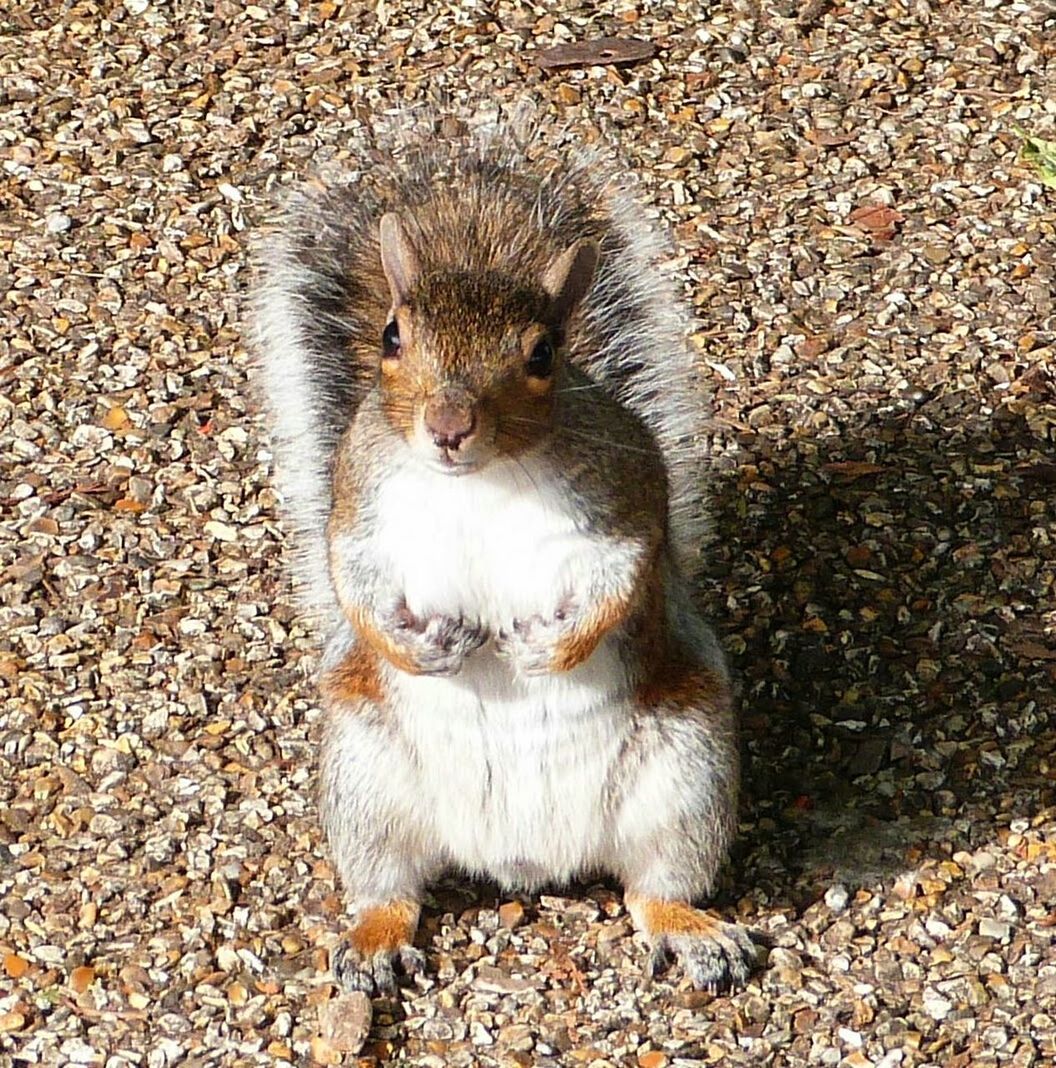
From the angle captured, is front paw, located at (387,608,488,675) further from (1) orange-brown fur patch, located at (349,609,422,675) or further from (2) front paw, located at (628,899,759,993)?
(2) front paw, located at (628,899,759,993)

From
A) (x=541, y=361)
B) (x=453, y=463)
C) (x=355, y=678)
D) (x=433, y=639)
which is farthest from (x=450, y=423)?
(x=355, y=678)

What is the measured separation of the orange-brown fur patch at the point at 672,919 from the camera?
3.78 meters

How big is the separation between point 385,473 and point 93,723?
1129mm

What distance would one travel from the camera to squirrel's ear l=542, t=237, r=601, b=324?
330 centimetres

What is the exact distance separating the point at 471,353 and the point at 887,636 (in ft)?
4.92

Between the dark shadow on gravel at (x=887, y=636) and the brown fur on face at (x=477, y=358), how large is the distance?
1120mm

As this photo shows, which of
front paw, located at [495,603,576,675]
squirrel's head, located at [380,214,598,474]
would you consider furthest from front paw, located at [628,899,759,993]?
squirrel's head, located at [380,214,598,474]

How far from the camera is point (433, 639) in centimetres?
341

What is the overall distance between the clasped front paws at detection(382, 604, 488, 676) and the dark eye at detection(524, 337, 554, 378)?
1.32 feet

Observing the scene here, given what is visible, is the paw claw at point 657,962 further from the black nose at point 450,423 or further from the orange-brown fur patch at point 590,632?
the black nose at point 450,423

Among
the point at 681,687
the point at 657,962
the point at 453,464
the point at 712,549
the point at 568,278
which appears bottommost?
the point at 657,962

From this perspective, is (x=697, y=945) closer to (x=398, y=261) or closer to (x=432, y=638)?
(x=432, y=638)

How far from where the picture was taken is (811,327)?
514cm

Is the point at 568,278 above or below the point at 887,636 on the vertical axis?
above
